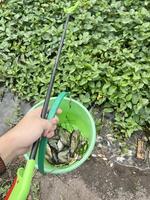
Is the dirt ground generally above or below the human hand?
below

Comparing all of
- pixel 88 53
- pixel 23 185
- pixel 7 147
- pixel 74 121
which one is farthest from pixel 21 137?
pixel 88 53

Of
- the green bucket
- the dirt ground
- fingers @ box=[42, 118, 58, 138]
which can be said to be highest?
fingers @ box=[42, 118, 58, 138]

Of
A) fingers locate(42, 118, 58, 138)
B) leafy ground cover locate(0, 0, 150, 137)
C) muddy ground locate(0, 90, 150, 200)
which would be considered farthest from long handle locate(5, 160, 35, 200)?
leafy ground cover locate(0, 0, 150, 137)

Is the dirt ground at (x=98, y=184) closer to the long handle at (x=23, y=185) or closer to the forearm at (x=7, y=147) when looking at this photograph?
the forearm at (x=7, y=147)

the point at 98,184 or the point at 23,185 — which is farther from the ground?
the point at 23,185

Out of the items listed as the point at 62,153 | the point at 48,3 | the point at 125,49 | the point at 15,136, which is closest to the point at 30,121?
the point at 15,136

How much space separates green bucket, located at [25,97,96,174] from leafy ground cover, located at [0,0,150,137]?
251mm

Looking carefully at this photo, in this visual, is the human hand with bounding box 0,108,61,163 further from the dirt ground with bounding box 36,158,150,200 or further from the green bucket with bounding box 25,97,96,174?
the dirt ground with bounding box 36,158,150,200

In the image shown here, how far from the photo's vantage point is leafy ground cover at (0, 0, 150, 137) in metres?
2.77

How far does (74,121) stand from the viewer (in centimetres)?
262

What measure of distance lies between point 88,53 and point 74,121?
2.09ft

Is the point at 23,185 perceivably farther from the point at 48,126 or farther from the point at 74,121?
the point at 74,121

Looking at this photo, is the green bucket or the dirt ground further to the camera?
the dirt ground

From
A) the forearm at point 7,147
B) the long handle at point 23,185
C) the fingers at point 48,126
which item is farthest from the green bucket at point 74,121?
the long handle at point 23,185
